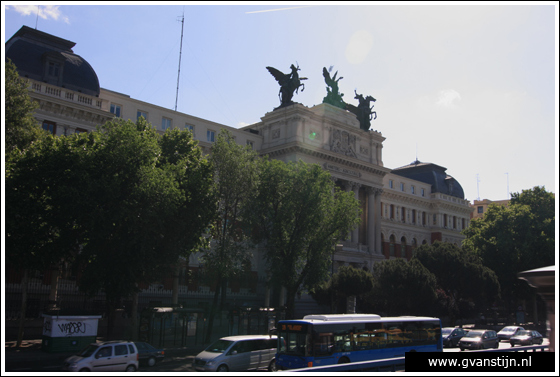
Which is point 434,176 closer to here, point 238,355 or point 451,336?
point 451,336

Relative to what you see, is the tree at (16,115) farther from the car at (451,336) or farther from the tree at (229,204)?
the car at (451,336)

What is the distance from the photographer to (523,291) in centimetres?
5888

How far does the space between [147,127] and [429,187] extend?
59.9m

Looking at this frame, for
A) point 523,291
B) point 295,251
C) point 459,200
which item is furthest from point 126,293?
point 459,200

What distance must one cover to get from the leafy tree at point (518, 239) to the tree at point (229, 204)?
A: 37564 millimetres

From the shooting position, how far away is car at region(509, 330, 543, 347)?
1427 inches

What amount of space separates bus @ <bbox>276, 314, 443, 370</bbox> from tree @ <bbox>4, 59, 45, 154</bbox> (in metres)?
17.7

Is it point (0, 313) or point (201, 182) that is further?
point (201, 182)

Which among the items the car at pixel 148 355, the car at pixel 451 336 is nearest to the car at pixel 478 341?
the car at pixel 451 336

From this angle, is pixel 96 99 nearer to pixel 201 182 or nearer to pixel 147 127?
pixel 147 127

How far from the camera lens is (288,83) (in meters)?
57.3

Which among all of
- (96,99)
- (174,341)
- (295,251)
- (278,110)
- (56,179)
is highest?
(278,110)

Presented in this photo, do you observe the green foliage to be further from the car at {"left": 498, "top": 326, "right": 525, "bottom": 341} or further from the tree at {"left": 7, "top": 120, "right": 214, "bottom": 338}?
the car at {"left": 498, "top": 326, "right": 525, "bottom": 341}

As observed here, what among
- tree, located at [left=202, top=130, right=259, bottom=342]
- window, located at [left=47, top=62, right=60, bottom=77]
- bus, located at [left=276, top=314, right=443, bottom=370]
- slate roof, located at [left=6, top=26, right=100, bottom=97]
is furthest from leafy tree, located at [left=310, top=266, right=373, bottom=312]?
window, located at [left=47, top=62, right=60, bottom=77]
